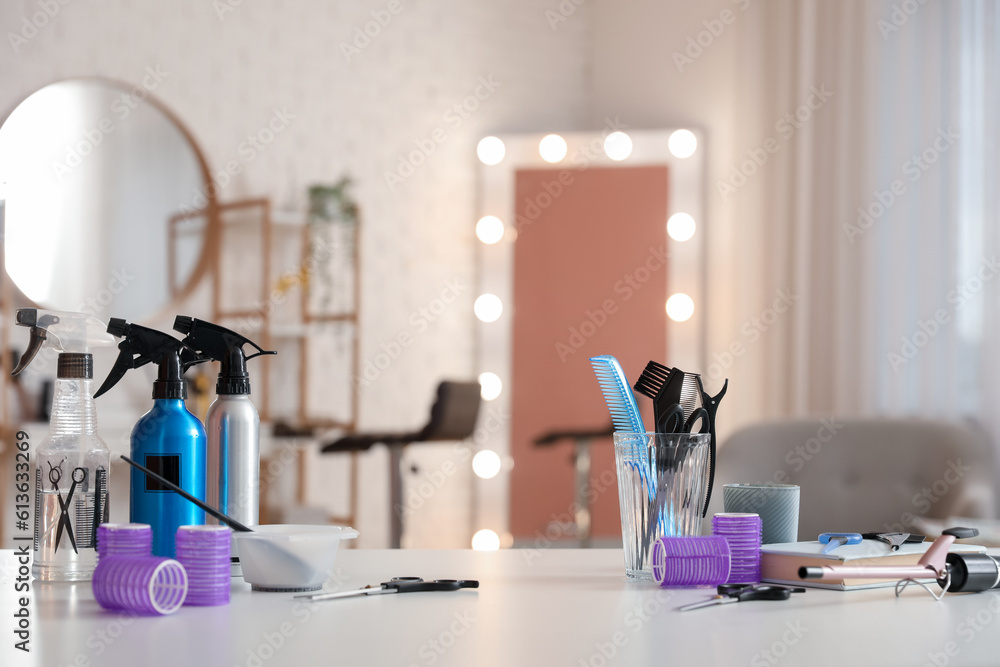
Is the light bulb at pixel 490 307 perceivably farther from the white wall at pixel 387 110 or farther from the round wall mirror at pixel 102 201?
the round wall mirror at pixel 102 201

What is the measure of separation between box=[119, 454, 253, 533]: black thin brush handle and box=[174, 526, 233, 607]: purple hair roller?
51 millimetres

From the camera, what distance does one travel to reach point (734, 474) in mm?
1981

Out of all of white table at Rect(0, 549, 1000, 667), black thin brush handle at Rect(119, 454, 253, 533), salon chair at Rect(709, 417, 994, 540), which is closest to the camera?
white table at Rect(0, 549, 1000, 667)

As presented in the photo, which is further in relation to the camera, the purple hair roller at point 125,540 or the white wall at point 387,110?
the white wall at point 387,110

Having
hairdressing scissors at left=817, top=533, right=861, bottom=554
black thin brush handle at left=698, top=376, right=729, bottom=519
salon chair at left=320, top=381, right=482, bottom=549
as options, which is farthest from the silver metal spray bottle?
salon chair at left=320, top=381, right=482, bottom=549

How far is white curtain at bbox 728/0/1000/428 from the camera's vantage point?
3.13m

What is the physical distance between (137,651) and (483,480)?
3.73m

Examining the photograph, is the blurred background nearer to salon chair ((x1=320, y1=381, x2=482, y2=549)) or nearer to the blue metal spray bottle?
salon chair ((x1=320, y1=381, x2=482, y2=549))

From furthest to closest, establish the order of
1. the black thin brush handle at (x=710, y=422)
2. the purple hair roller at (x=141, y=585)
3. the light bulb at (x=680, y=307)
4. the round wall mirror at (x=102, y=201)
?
1. the light bulb at (x=680, y=307)
2. the round wall mirror at (x=102, y=201)
3. the black thin brush handle at (x=710, y=422)
4. the purple hair roller at (x=141, y=585)

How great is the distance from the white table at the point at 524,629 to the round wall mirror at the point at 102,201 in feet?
9.35

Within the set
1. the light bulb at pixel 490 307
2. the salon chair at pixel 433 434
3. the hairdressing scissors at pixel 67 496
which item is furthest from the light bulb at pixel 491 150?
the hairdressing scissors at pixel 67 496

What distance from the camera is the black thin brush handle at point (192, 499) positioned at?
888 millimetres

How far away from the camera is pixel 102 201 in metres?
3.64

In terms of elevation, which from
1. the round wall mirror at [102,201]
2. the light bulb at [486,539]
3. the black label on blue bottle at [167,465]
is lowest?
the light bulb at [486,539]
